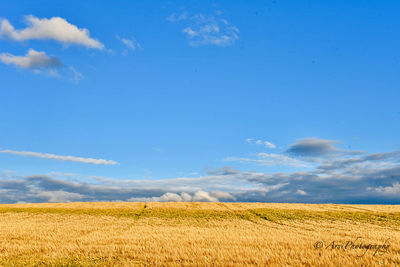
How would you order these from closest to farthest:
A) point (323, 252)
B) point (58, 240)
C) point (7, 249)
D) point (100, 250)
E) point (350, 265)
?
point (350, 265) → point (323, 252) → point (100, 250) → point (7, 249) → point (58, 240)

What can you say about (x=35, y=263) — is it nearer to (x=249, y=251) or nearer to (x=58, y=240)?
(x=58, y=240)

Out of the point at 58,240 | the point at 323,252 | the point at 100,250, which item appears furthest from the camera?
the point at 58,240

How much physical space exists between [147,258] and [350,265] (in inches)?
301

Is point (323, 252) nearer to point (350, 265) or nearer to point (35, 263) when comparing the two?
point (350, 265)

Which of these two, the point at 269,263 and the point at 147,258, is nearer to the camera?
the point at 269,263

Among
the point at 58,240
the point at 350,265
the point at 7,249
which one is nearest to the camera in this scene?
the point at 350,265

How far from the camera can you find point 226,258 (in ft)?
41.1

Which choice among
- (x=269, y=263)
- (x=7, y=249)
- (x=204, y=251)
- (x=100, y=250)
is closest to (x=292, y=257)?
(x=269, y=263)

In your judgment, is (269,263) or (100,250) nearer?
(269,263)

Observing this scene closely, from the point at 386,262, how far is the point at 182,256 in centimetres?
759

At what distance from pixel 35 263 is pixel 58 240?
7.54 meters

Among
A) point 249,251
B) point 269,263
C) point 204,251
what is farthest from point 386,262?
point 204,251

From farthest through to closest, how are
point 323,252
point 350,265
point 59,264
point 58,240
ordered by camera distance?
point 58,240, point 323,252, point 59,264, point 350,265

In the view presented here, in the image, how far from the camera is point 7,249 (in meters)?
16.6
